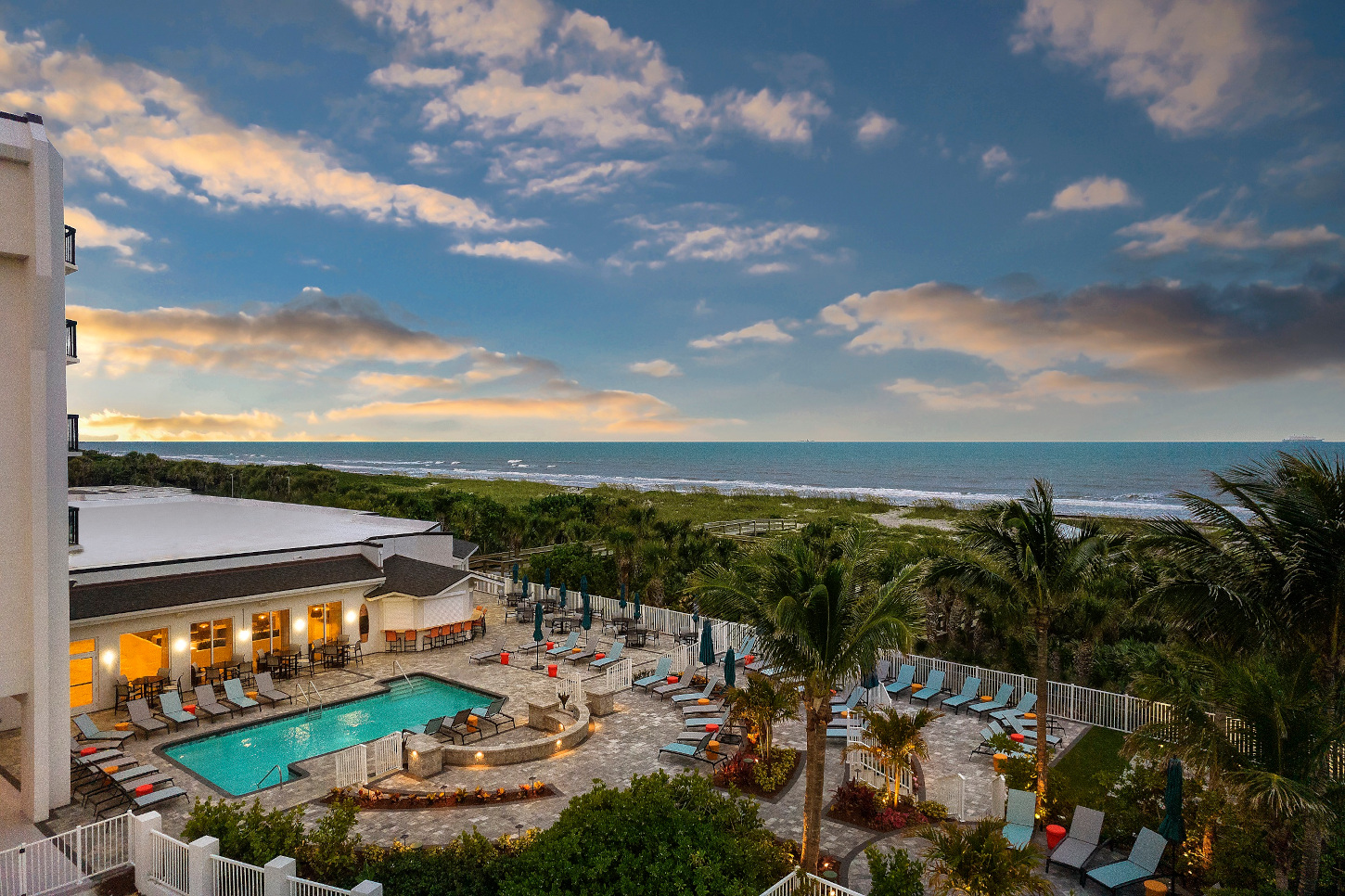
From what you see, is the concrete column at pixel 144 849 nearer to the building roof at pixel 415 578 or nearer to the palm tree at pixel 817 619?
the palm tree at pixel 817 619

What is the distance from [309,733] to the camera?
15.5 m

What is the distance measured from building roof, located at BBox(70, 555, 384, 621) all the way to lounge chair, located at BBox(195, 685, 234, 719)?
2541 mm

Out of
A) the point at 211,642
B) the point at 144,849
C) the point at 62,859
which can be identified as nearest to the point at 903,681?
the point at 144,849

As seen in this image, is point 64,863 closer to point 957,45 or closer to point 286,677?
point 286,677

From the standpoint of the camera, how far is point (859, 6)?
29.5 m

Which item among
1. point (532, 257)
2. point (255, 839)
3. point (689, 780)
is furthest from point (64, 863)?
point (532, 257)

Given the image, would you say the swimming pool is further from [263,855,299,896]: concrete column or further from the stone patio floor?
[263,855,299,896]: concrete column

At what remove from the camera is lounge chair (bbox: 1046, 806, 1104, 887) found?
9.45m

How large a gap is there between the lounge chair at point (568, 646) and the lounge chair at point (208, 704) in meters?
8.86

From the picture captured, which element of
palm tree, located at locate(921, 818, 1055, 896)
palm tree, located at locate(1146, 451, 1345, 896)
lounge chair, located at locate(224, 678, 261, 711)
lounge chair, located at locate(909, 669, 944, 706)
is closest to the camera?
palm tree, located at locate(921, 818, 1055, 896)

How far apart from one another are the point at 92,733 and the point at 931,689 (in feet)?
64.9

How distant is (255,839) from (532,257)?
58446mm

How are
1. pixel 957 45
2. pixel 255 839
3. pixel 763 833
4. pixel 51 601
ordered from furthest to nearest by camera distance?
pixel 957 45 → pixel 51 601 → pixel 763 833 → pixel 255 839

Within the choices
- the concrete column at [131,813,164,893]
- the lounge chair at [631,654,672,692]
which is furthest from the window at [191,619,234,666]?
the lounge chair at [631,654,672,692]
